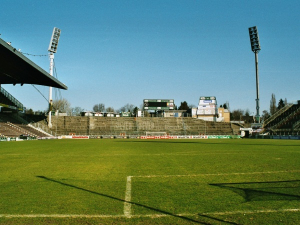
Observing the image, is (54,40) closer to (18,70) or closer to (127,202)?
(18,70)

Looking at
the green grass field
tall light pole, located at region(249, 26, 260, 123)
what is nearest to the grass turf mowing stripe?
the green grass field

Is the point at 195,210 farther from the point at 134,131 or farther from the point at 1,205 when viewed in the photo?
the point at 134,131

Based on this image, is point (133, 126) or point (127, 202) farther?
point (133, 126)

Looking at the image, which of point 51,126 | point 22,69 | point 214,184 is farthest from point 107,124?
point 214,184

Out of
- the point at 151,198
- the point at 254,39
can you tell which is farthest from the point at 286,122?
the point at 151,198

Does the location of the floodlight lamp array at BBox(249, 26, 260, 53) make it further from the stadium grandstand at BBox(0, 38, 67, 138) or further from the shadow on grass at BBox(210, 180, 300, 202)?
the shadow on grass at BBox(210, 180, 300, 202)

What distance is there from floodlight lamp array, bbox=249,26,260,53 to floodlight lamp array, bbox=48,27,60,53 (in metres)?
46.7

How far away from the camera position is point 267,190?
22.6ft

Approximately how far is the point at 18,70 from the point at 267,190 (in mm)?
41767

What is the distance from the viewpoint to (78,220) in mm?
4770

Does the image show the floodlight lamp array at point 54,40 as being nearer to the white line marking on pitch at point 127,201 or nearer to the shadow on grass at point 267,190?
the white line marking on pitch at point 127,201

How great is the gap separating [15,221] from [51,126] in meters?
61.6

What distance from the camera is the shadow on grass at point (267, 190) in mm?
6199

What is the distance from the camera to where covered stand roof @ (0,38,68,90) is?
→ 31.8 metres
